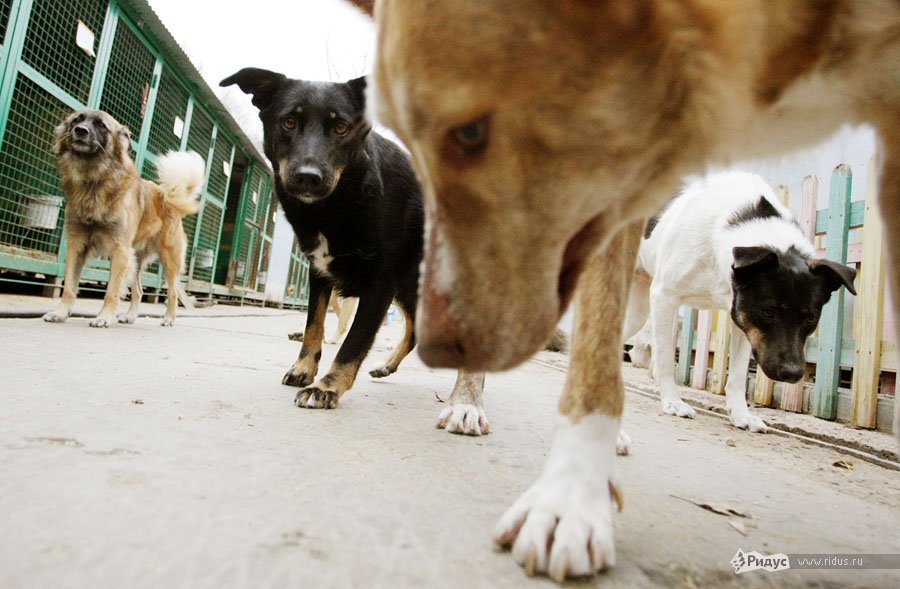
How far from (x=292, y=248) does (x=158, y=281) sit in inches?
365

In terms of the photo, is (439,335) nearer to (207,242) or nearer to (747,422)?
(747,422)

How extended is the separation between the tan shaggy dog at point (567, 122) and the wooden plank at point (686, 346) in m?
4.63

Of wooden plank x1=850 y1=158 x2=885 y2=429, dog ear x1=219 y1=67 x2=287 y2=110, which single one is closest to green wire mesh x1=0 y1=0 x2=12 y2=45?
dog ear x1=219 y1=67 x2=287 y2=110

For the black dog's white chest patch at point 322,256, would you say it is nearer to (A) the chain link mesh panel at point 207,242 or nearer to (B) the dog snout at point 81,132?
(B) the dog snout at point 81,132

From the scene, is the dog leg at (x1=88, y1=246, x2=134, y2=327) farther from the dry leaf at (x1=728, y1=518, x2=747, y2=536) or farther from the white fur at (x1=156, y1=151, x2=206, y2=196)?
the dry leaf at (x1=728, y1=518, x2=747, y2=536)

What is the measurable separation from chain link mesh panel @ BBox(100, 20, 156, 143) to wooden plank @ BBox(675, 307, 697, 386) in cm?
682

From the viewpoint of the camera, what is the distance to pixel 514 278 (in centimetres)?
90

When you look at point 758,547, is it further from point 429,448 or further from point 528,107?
point 528,107

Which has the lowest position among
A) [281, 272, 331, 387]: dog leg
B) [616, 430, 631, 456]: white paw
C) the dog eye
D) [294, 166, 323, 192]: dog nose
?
[616, 430, 631, 456]: white paw

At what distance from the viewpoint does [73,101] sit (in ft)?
17.1

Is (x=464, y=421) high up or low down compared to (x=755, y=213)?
down

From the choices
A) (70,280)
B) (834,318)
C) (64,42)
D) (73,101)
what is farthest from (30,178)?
(834,318)

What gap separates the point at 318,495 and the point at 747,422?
108 inches

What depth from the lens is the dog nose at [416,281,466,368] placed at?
2.93 feet
